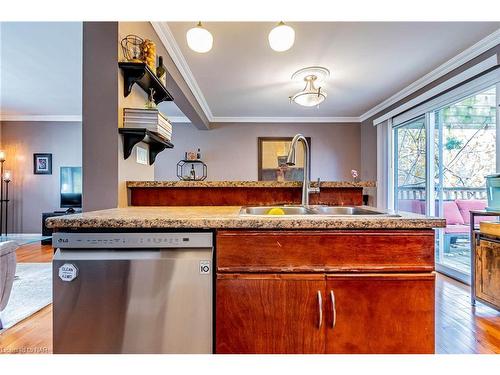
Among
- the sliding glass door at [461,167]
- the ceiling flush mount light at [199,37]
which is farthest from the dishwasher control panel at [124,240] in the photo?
the sliding glass door at [461,167]

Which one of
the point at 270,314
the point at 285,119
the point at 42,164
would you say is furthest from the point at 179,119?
the point at 270,314

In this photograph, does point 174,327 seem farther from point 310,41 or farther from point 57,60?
point 57,60

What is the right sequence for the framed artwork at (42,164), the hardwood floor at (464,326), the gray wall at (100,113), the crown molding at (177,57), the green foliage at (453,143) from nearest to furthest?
the gray wall at (100,113), the hardwood floor at (464,326), the crown molding at (177,57), the green foliage at (453,143), the framed artwork at (42,164)

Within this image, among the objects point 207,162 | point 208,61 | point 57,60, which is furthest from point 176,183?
point 207,162

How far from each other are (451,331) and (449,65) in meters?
2.78

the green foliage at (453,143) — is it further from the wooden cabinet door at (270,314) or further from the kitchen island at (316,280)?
the wooden cabinet door at (270,314)

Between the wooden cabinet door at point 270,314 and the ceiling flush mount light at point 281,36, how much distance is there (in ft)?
5.73

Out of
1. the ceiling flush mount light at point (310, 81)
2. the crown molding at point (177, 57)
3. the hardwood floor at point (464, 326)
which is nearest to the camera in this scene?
the hardwood floor at point (464, 326)

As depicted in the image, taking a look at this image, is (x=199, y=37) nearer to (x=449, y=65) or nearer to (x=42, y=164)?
(x=449, y=65)

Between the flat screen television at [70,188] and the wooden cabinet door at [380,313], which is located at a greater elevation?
the flat screen television at [70,188]

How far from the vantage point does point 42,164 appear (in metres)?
5.48

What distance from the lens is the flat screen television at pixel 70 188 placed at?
5348 mm

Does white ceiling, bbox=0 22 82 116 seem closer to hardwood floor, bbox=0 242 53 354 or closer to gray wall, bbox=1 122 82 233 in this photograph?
gray wall, bbox=1 122 82 233

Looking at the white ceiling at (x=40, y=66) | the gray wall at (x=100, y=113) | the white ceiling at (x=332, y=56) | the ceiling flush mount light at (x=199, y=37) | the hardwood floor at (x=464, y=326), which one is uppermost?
the white ceiling at (x=40, y=66)
